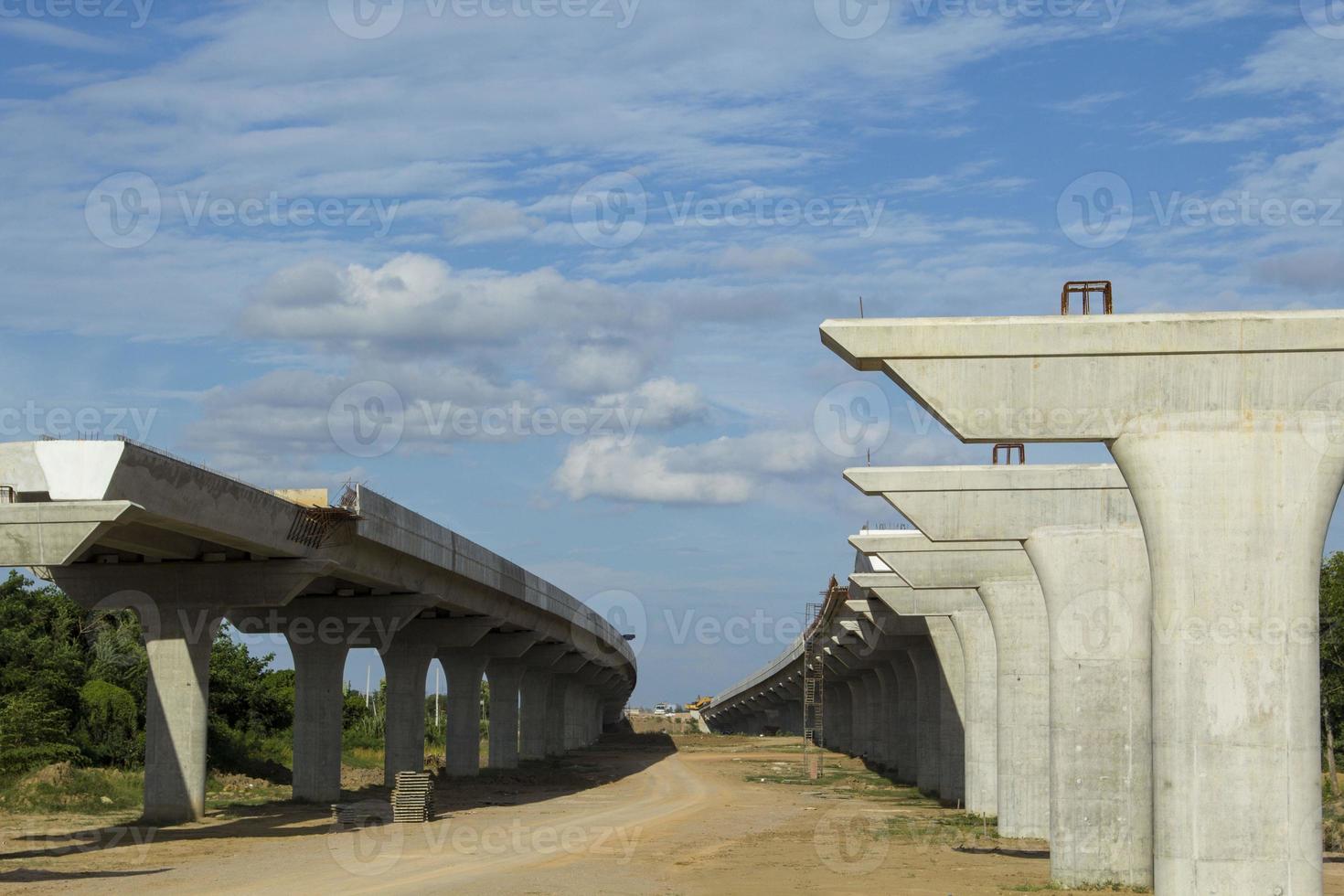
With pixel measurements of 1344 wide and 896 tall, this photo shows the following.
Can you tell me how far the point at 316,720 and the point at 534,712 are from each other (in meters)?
41.7

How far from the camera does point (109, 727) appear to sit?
52.0m

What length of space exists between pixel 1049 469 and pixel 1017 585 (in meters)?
6.80

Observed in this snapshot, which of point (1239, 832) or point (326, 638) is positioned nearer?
point (1239, 832)

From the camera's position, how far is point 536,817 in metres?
A: 40.9

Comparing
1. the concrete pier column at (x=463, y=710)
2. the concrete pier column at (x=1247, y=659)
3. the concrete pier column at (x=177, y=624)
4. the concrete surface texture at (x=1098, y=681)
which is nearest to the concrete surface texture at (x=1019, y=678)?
the concrete surface texture at (x=1098, y=681)

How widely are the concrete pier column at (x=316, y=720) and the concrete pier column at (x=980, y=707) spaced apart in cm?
1722

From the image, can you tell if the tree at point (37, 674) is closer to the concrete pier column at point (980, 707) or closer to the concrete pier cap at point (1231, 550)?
the concrete pier column at point (980, 707)

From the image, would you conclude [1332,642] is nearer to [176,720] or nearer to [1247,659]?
[176,720]

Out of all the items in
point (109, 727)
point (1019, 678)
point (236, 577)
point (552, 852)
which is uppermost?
point (236, 577)

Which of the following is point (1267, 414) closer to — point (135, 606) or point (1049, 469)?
point (1049, 469)

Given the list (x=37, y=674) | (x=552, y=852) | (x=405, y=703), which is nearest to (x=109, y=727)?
(x=37, y=674)

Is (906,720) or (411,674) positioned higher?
(411,674)

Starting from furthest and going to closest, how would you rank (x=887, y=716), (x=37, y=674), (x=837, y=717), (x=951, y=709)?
(x=837, y=717), (x=887, y=716), (x=37, y=674), (x=951, y=709)

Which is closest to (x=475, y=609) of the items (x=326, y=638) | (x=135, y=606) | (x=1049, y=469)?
(x=326, y=638)
